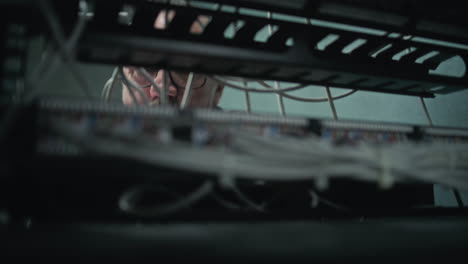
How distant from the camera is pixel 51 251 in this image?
277 millimetres

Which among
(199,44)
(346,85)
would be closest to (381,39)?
(346,85)

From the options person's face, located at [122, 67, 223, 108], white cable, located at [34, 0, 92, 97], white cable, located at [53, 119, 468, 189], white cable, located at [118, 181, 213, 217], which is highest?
person's face, located at [122, 67, 223, 108]

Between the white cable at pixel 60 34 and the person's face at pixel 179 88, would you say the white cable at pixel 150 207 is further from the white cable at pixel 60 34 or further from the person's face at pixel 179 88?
the person's face at pixel 179 88

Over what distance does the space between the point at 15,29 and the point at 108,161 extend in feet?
0.74

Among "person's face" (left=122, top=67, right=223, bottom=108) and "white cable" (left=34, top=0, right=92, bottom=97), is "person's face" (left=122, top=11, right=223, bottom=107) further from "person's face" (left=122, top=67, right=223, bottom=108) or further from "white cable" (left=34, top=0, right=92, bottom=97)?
"white cable" (left=34, top=0, right=92, bottom=97)

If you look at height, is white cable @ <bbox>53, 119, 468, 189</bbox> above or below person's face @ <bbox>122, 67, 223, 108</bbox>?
below

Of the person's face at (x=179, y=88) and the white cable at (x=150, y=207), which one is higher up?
the person's face at (x=179, y=88)

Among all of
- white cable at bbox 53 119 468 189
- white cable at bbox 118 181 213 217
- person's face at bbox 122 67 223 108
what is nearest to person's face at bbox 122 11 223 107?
person's face at bbox 122 67 223 108

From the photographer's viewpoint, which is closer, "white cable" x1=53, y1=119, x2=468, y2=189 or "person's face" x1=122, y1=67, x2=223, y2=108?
"white cable" x1=53, y1=119, x2=468, y2=189

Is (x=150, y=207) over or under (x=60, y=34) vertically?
under

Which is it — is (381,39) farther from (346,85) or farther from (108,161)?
(108,161)

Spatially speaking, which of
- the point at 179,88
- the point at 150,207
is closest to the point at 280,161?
the point at 150,207

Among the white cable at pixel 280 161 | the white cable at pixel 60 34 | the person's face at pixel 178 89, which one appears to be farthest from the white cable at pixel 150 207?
the person's face at pixel 178 89

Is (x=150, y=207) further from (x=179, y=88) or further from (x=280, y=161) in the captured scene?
(x=179, y=88)
